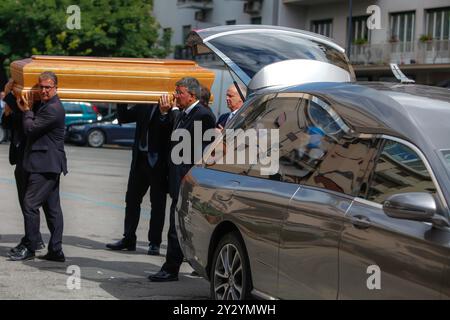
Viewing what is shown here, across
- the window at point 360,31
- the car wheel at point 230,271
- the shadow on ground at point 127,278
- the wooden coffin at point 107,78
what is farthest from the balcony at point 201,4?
the car wheel at point 230,271

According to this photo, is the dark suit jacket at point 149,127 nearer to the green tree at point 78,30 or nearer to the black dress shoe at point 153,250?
the black dress shoe at point 153,250

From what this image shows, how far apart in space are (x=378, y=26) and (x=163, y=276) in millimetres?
32530

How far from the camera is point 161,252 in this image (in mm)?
10492

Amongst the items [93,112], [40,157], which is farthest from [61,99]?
[93,112]

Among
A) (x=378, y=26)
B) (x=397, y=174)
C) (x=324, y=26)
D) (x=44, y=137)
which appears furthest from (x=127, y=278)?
(x=324, y=26)

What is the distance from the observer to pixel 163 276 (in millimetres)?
8508

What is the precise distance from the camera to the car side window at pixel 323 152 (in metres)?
5.51

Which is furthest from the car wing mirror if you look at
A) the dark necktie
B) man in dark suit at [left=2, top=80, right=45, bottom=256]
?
man in dark suit at [left=2, top=80, right=45, bottom=256]

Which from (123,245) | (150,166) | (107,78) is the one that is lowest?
(123,245)

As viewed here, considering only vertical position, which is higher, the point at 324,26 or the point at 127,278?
the point at 324,26

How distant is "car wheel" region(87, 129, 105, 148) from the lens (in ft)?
118

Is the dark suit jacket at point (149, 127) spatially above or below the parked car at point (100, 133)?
above

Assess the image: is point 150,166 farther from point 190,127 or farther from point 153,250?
point 190,127
